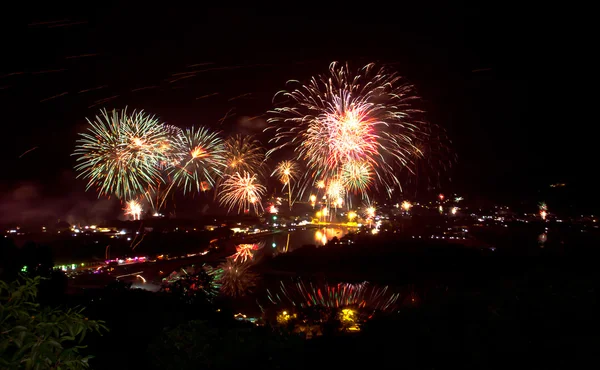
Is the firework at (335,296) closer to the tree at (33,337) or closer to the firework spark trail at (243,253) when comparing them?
the firework spark trail at (243,253)

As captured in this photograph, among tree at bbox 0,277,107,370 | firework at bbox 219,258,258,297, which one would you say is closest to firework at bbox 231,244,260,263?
firework at bbox 219,258,258,297

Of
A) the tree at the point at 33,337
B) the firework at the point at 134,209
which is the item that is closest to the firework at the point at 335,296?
the tree at the point at 33,337

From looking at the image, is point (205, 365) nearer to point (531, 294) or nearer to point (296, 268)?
point (531, 294)

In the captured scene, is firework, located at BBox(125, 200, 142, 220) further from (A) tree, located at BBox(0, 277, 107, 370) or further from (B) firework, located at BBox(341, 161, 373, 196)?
(A) tree, located at BBox(0, 277, 107, 370)

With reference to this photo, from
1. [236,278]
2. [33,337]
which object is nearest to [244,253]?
[236,278]

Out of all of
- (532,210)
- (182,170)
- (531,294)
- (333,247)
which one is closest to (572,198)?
(532,210)

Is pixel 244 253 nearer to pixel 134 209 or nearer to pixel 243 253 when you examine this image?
pixel 243 253
